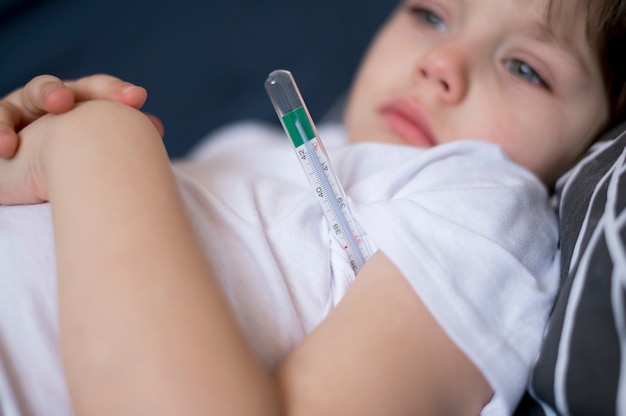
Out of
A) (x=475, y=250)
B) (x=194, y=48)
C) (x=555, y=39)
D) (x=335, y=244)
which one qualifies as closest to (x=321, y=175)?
(x=335, y=244)

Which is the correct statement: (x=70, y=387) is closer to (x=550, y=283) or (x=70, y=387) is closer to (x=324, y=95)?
(x=550, y=283)

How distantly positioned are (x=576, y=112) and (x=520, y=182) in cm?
25

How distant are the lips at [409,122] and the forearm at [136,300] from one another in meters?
0.46

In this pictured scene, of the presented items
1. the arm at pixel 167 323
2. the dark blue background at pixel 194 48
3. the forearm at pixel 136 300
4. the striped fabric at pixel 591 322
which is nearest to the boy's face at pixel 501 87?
the striped fabric at pixel 591 322

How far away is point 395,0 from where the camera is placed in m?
1.86

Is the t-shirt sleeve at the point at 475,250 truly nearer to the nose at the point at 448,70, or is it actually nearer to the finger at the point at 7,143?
the nose at the point at 448,70

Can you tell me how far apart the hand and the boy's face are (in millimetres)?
439

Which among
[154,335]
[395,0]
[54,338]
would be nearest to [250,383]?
[154,335]

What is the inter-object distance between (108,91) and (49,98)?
78 millimetres

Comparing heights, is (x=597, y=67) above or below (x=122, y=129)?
below

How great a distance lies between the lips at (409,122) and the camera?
98 centimetres

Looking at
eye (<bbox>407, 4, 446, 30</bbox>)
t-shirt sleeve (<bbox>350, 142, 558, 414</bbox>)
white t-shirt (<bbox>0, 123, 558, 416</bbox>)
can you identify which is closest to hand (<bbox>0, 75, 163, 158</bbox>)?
white t-shirt (<bbox>0, 123, 558, 416</bbox>)

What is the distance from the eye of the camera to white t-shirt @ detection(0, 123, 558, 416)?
2.21 feet

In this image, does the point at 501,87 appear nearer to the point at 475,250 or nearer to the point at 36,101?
the point at 475,250
